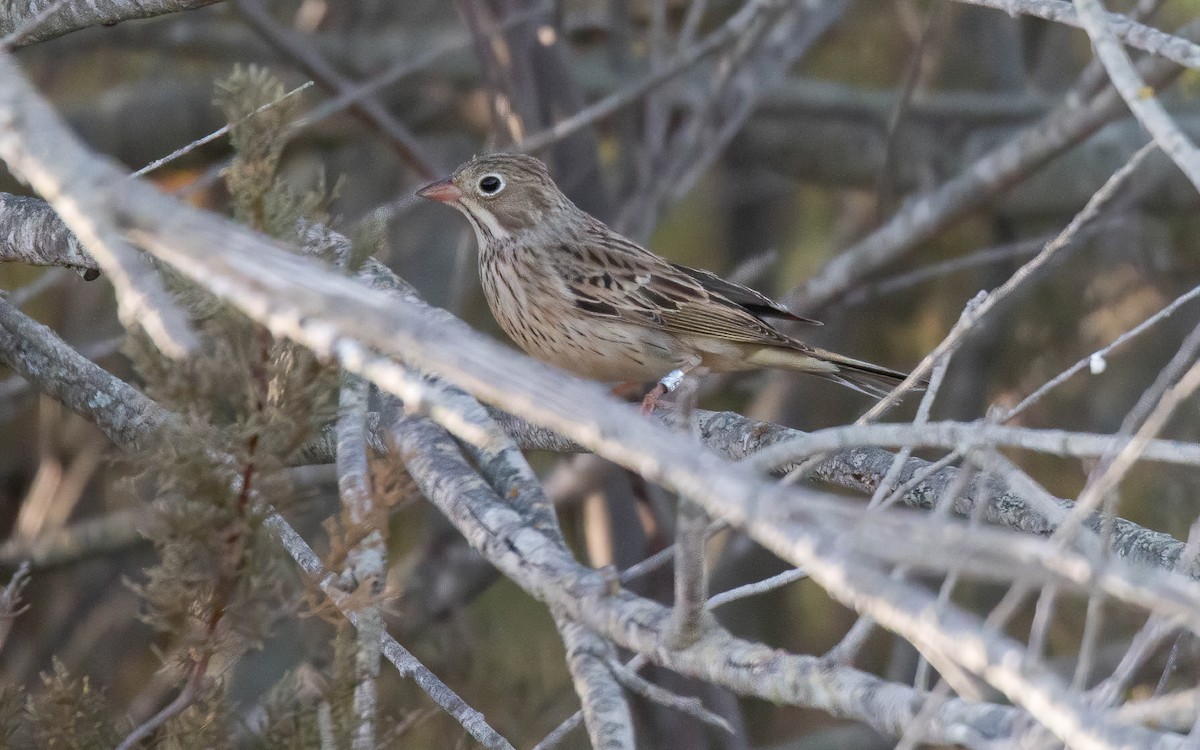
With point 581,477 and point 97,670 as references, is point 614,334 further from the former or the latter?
point 97,670

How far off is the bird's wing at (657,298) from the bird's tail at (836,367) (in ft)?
0.30

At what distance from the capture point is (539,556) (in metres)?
2.35

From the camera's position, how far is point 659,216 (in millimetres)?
7219

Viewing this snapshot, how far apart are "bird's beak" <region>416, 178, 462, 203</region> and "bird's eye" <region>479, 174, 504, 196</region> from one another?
0.10m

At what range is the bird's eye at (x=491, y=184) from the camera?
5832 millimetres

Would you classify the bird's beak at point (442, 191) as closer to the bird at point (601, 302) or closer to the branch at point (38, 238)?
the bird at point (601, 302)

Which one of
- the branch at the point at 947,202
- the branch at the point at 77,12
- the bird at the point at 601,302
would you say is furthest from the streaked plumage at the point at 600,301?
the branch at the point at 77,12

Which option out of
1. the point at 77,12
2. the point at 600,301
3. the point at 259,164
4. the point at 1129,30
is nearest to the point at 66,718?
the point at 259,164

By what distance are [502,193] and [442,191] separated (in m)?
0.28

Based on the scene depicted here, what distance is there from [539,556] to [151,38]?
21.9ft

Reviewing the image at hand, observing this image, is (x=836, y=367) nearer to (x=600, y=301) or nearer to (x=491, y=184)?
(x=600, y=301)

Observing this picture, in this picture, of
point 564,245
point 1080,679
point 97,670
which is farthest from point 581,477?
point 1080,679

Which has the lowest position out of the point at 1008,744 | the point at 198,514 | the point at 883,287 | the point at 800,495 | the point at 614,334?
the point at 1008,744

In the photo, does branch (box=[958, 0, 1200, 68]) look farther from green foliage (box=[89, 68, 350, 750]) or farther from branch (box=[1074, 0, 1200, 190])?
green foliage (box=[89, 68, 350, 750])
